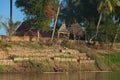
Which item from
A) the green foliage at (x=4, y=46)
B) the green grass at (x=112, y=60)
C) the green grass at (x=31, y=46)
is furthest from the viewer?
the green grass at (x=112, y=60)

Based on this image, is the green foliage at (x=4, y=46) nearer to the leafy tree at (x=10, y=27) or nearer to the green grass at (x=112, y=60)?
the leafy tree at (x=10, y=27)

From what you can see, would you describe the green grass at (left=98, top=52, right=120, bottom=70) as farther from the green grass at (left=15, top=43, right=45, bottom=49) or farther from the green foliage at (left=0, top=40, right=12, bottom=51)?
the green foliage at (left=0, top=40, right=12, bottom=51)

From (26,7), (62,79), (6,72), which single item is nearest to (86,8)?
(26,7)


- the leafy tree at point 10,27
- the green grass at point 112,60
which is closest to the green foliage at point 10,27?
the leafy tree at point 10,27

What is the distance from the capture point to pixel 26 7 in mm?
65938

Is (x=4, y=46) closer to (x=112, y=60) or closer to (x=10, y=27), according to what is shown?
(x=10, y=27)

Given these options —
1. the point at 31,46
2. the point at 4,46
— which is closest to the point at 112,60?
the point at 31,46

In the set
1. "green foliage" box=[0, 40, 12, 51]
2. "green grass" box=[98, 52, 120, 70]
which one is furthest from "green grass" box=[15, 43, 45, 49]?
"green grass" box=[98, 52, 120, 70]

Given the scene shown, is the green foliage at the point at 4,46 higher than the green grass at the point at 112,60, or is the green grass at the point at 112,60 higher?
the green foliage at the point at 4,46

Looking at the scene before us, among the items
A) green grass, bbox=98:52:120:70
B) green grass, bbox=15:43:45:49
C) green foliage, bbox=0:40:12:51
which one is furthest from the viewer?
green grass, bbox=98:52:120:70

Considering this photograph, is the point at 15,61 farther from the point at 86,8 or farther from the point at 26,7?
the point at 86,8

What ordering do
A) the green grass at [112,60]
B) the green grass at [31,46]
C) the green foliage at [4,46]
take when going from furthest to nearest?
the green grass at [112,60] → the green grass at [31,46] → the green foliage at [4,46]

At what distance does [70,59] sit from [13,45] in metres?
7.34

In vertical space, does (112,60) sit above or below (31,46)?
below
